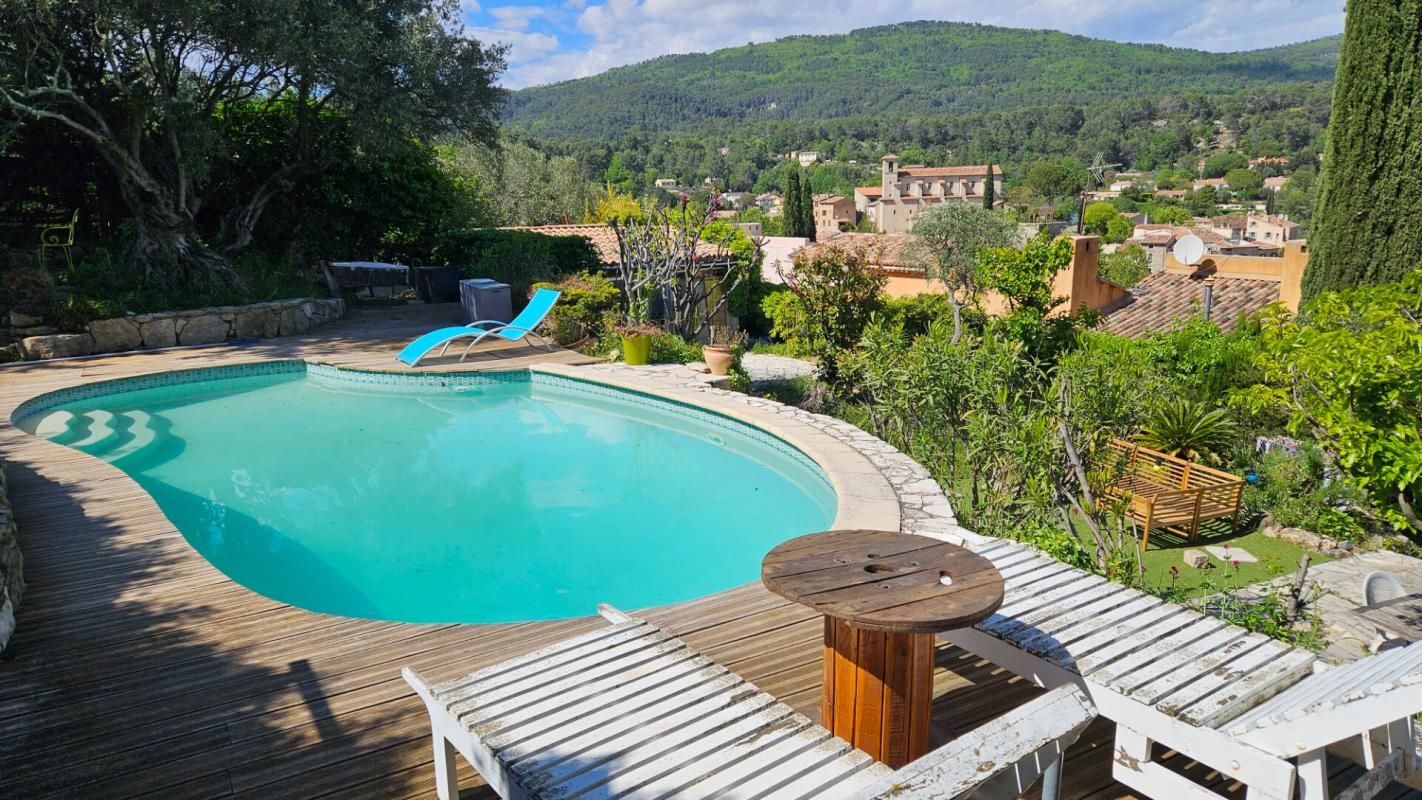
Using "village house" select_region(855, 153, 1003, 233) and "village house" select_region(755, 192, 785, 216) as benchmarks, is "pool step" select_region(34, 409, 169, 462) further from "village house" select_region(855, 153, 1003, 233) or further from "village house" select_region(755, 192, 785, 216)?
"village house" select_region(855, 153, 1003, 233)

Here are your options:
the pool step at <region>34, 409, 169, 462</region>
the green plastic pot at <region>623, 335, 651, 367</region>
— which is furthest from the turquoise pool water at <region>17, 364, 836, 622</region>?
the green plastic pot at <region>623, 335, 651, 367</region>

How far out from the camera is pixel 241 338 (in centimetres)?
1334

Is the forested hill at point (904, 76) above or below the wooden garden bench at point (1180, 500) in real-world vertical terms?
above

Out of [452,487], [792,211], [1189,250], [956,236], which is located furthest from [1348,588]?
[792,211]

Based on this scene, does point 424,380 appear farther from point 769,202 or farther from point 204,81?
point 769,202

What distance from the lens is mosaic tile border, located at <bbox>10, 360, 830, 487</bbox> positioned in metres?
9.66

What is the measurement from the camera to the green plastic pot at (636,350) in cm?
1126

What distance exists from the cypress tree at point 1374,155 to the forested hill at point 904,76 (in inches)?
4752

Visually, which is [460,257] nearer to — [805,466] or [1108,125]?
[805,466]

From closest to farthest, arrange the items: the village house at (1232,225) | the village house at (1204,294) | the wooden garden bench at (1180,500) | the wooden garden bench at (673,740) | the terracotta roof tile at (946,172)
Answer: the wooden garden bench at (673,740), the wooden garden bench at (1180,500), the village house at (1204,294), the village house at (1232,225), the terracotta roof tile at (946,172)

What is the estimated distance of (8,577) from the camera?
4352 millimetres

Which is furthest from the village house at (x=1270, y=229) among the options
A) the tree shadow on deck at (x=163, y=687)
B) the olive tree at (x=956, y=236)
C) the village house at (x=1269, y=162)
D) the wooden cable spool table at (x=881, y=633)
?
the tree shadow on deck at (x=163, y=687)

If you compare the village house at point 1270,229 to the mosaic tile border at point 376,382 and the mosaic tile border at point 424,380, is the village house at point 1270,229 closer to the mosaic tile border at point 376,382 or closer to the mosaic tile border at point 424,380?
the mosaic tile border at point 376,382

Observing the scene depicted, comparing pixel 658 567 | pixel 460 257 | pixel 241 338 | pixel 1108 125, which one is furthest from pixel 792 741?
pixel 1108 125
